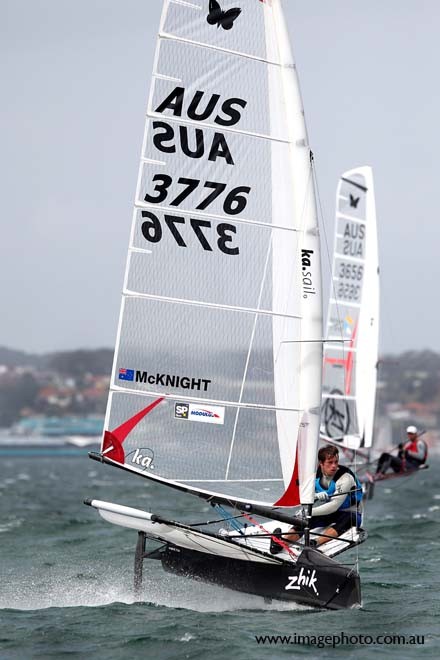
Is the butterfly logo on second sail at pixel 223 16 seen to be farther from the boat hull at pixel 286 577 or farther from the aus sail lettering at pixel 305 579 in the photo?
the aus sail lettering at pixel 305 579

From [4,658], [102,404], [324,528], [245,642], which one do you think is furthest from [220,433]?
[102,404]

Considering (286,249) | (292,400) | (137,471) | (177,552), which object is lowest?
(177,552)

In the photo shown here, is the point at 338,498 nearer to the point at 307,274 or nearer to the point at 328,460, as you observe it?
the point at 328,460

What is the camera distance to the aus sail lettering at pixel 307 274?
37.7 ft

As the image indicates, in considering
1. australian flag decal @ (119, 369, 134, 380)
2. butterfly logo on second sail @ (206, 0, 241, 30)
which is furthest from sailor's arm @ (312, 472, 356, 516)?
butterfly logo on second sail @ (206, 0, 241, 30)

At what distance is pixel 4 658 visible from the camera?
9086 millimetres

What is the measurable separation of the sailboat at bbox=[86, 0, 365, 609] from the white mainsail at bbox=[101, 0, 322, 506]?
1 centimetres

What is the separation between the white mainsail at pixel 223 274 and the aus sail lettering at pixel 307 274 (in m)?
0.01

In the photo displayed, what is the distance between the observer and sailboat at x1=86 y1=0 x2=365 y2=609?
442 inches

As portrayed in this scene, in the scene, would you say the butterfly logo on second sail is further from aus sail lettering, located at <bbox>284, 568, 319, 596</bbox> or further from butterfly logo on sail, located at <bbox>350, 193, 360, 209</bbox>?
butterfly logo on sail, located at <bbox>350, 193, 360, 209</bbox>

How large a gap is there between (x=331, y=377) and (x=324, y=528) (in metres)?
12.8

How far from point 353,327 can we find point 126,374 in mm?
13793

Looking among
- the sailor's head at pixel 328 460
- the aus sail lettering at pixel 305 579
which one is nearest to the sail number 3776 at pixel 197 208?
the sailor's head at pixel 328 460

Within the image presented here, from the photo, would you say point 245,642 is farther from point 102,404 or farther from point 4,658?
point 102,404
